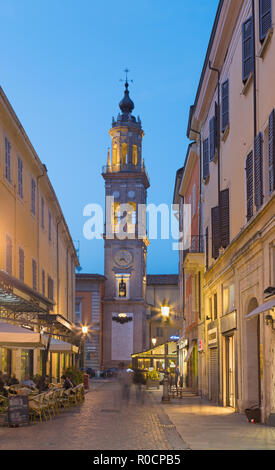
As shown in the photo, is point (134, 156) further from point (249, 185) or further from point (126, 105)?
point (249, 185)

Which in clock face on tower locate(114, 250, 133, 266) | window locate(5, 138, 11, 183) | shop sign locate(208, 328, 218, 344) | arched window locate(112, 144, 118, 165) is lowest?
shop sign locate(208, 328, 218, 344)

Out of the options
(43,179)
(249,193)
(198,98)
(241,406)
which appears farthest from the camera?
(43,179)

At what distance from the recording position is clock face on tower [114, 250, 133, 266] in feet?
284

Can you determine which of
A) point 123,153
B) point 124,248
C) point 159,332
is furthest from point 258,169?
point 159,332

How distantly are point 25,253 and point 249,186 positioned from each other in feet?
45.0

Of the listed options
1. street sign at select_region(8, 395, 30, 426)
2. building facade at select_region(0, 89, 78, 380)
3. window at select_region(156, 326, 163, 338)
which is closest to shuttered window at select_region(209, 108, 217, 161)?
building facade at select_region(0, 89, 78, 380)

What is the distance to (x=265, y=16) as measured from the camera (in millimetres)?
17438

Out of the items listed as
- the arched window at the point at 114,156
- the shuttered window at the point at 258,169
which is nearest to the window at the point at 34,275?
the shuttered window at the point at 258,169

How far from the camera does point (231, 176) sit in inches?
952

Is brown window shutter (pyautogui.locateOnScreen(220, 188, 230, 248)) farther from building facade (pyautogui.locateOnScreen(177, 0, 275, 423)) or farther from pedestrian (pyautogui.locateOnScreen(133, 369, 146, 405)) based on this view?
pedestrian (pyautogui.locateOnScreen(133, 369, 146, 405))

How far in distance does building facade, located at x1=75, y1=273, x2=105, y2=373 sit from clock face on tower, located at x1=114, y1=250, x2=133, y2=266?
3585 millimetres
